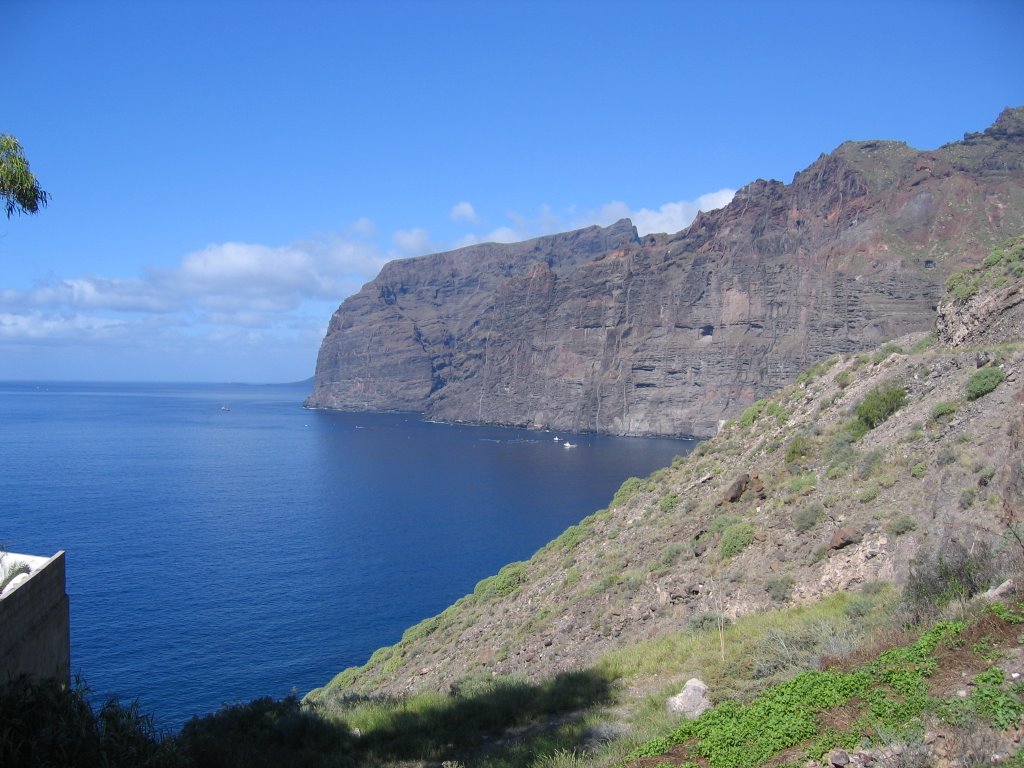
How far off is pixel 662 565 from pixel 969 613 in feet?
37.9

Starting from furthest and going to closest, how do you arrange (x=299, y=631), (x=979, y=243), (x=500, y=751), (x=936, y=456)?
(x=979, y=243)
(x=299, y=631)
(x=936, y=456)
(x=500, y=751)

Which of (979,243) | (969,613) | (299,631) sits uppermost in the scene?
(979,243)

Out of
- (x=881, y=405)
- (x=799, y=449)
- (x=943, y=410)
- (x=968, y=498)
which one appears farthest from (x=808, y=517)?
(x=881, y=405)

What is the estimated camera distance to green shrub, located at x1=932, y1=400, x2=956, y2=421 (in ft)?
58.1

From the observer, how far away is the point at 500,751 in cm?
995

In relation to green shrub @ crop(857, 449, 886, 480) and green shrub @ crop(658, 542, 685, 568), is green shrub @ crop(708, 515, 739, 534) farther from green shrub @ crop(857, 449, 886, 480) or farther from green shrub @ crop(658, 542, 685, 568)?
green shrub @ crop(857, 449, 886, 480)

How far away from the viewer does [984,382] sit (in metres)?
17.4

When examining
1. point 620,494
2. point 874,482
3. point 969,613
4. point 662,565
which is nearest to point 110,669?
point 620,494

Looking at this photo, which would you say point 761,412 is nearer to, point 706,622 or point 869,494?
point 869,494

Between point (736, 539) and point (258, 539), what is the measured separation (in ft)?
169

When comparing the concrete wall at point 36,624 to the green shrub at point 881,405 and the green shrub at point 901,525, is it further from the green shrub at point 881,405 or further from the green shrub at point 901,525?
the green shrub at point 881,405

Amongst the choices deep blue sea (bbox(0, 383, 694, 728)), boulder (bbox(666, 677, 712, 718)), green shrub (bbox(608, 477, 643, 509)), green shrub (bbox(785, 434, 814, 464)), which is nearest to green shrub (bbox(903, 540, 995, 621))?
boulder (bbox(666, 677, 712, 718))

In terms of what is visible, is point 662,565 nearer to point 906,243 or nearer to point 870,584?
point 870,584

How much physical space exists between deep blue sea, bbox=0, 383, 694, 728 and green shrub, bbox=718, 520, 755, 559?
1366cm
